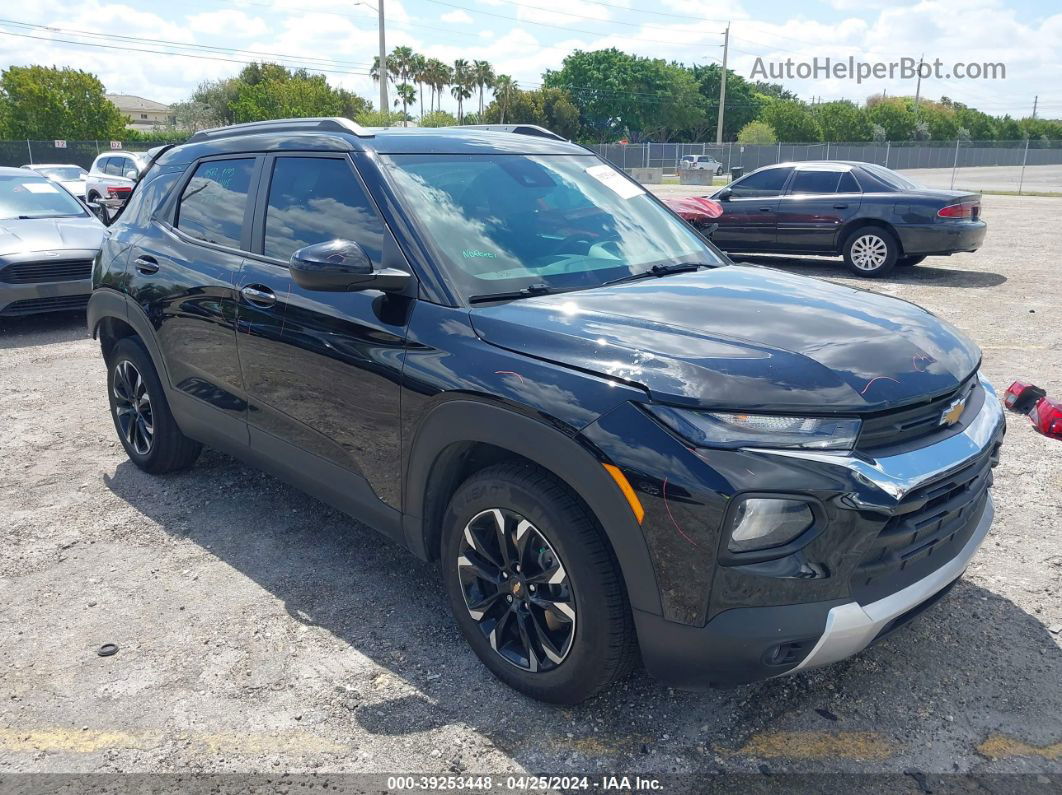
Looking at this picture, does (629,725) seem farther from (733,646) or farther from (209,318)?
(209,318)

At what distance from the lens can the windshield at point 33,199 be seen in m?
10.0

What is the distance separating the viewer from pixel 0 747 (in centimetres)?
281

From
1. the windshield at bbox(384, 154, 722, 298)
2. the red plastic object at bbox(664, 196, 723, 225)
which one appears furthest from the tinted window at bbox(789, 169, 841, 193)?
the windshield at bbox(384, 154, 722, 298)

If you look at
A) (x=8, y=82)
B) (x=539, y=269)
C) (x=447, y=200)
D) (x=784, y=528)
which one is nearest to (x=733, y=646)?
(x=784, y=528)

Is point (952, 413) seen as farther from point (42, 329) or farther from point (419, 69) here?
point (419, 69)

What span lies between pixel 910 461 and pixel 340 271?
193 cm

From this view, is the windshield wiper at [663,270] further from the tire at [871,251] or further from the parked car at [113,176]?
the parked car at [113,176]

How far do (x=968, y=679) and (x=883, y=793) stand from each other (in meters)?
0.75

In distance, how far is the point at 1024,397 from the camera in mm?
5512

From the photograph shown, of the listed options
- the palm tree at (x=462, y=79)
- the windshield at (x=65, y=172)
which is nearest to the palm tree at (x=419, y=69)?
the palm tree at (x=462, y=79)

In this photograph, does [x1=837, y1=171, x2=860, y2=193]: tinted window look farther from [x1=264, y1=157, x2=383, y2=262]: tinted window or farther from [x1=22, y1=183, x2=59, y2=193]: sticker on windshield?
[x1=22, y1=183, x2=59, y2=193]: sticker on windshield

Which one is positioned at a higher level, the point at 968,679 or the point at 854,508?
the point at 854,508

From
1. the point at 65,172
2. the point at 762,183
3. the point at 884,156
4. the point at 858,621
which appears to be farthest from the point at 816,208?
the point at 884,156

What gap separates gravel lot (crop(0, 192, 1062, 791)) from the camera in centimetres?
274
